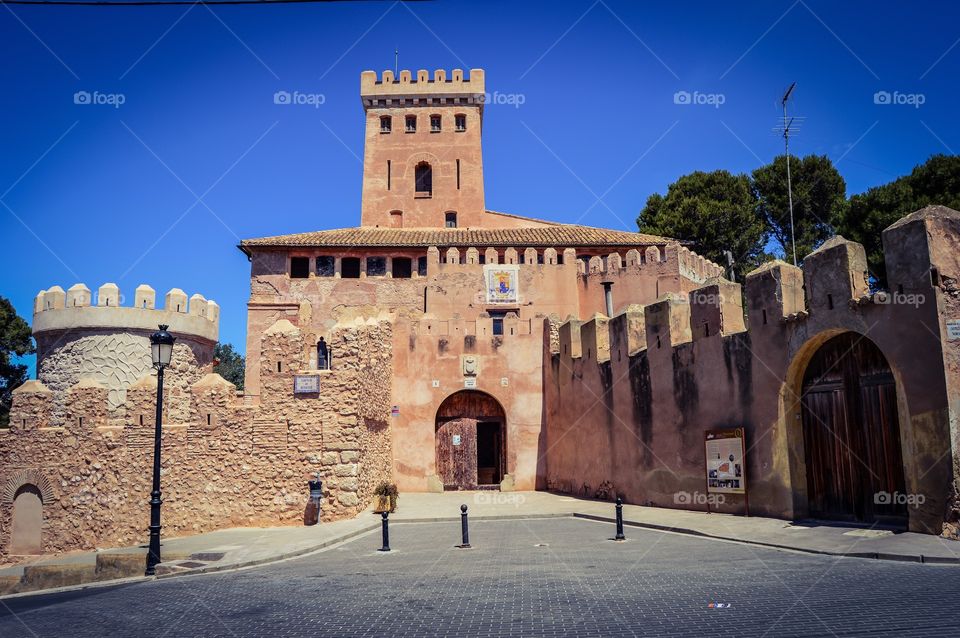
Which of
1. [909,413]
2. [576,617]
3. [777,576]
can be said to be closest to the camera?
[576,617]

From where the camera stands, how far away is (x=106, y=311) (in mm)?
23969

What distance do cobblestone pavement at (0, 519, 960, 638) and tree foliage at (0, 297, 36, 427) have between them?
106ft

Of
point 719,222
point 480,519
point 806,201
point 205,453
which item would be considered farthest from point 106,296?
point 806,201

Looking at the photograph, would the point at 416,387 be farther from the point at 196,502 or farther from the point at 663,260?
the point at 663,260

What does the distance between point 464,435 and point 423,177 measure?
69.5 ft

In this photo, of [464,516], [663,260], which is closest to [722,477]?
[464,516]

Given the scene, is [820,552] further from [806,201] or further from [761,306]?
[806,201]

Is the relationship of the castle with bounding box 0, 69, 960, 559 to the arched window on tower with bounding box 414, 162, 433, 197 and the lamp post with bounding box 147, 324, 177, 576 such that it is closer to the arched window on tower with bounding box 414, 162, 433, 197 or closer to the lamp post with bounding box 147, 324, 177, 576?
the lamp post with bounding box 147, 324, 177, 576

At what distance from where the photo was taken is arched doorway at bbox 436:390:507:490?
2348cm

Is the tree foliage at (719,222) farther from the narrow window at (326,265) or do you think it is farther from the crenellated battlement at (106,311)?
the crenellated battlement at (106,311)

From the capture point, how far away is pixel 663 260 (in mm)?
29609

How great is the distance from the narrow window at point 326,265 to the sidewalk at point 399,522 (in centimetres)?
1705

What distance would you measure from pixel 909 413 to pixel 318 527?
37.4 ft

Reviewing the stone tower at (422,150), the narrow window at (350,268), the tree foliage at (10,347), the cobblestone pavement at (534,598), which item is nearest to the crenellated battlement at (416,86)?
the stone tower at (422,150)
